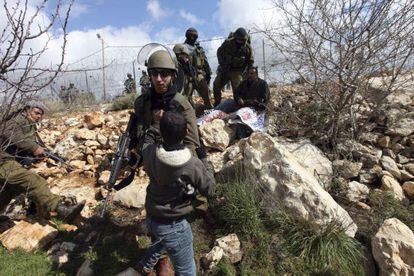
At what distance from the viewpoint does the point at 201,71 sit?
22.6 feet

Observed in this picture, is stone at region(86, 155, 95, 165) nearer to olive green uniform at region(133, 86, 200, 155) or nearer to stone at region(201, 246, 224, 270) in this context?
olive green uniform at region(133, 86, 200, 155)

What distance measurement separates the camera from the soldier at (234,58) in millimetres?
6480

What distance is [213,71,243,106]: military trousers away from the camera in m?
6.73

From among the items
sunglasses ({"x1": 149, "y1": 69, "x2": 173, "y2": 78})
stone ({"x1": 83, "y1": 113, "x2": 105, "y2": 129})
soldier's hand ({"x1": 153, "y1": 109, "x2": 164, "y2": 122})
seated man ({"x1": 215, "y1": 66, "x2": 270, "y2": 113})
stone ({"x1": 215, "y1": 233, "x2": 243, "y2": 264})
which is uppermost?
sunglasses ({"x1": 149, "y1": 69, "x2": 173, "y2": 78})

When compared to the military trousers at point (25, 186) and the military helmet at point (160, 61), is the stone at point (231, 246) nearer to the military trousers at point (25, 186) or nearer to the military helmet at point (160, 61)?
the military helmet at point (160, 61)

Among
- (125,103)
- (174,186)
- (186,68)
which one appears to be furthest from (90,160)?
(174,186)

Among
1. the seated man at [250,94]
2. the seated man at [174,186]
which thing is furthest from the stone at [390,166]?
the seated man at [174,186]

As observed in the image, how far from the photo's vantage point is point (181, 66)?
645cm

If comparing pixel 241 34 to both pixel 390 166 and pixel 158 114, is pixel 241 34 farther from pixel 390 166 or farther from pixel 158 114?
pixel 158 114

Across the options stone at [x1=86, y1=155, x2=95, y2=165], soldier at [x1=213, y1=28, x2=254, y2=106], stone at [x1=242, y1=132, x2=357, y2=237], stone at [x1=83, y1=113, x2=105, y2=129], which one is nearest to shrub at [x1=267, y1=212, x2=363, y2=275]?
stone at [x1=242, y1=132, x2=357, y2=237]

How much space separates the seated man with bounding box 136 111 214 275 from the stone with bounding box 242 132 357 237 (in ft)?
4.15

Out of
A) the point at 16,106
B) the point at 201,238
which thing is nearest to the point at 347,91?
the point at 201,238

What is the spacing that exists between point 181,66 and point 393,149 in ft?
11.5

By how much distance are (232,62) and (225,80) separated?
0.37 m
